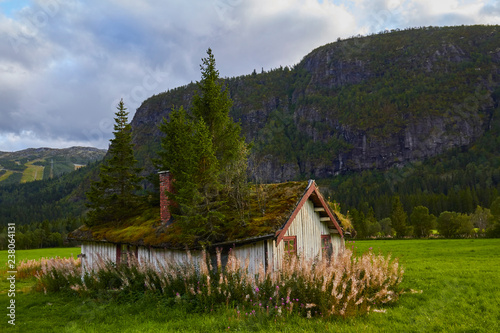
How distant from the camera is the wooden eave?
14.7m

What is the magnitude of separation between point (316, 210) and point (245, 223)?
13.7 feet

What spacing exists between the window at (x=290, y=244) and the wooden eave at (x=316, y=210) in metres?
0.79

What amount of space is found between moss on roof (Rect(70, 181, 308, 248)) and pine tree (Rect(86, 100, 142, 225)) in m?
2.66

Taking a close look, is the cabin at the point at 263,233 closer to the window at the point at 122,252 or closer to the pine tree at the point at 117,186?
the window at the point at 122,252

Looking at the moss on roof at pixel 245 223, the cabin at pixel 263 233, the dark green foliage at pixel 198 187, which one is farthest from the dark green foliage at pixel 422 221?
the dark green foliage at pixel 198 187

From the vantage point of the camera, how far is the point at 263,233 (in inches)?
570

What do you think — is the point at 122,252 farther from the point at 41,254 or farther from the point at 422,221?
the point at 422,221

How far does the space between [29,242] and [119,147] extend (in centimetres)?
10394

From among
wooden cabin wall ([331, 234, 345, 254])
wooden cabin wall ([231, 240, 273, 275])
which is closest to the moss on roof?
wooden cabin wall ([231, 240, 273, 275])

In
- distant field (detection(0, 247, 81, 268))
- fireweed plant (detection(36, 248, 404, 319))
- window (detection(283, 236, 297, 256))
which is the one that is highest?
window (detection(283, 236, 297, 256))

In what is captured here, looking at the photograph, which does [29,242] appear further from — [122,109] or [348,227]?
[348,227]

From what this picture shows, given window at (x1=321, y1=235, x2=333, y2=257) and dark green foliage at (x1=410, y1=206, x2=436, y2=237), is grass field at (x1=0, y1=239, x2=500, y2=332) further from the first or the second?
dark green foliage at (x1=410, y1=206, x2=436, y2=237)

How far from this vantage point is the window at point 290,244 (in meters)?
15.5

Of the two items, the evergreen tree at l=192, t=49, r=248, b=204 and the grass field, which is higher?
the evergreen tree at l=192, t=49, r=248, b=204
